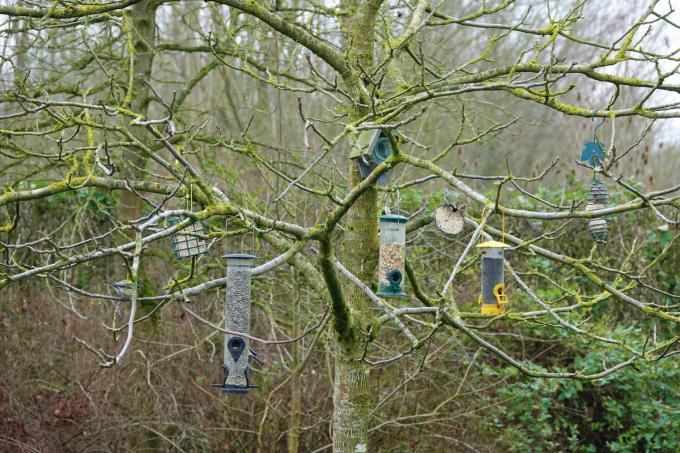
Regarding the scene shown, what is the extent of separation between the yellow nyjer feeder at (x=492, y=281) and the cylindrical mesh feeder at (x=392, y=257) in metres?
0.46

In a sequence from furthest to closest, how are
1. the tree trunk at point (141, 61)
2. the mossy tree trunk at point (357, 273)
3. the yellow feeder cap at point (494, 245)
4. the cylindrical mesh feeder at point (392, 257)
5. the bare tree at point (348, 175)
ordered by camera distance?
the tree trunk at point (141, 61) → the mossy tree trunk at point (357, 273) → the cylindrical mesh feeder at point (392, 257) → the yellow feeder cap at point (494, 245) → the bare tree at point (348, 175)

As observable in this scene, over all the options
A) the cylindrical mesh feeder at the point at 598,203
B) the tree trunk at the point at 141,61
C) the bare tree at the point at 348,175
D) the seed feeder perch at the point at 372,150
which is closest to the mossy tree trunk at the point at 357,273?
the bare tree at the point at 348,175

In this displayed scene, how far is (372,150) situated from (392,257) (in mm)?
603

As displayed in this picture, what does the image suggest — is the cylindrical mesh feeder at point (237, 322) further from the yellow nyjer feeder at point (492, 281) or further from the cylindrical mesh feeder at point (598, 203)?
the cylindrical mesh feeder at point (598, 203)

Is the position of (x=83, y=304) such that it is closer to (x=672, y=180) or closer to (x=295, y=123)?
(x=295, y=123)

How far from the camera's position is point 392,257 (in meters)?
4.78

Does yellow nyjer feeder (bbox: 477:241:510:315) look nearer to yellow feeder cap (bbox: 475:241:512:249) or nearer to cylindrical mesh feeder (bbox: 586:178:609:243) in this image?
yellow feeder cap (bbox: 475:241:512:249)

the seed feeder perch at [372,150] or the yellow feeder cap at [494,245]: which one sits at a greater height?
the seed feeder perch at [372,150]

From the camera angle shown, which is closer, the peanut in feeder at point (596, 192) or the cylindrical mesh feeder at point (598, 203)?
the peanut in feeder at point (596, 192)

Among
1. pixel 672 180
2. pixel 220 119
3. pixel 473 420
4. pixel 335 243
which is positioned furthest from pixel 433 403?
pixel 672 180

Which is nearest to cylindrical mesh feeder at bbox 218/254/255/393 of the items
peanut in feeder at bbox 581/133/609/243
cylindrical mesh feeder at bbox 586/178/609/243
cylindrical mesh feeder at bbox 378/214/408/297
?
cylindrical mesh feeder at bbox 378/214/408/297

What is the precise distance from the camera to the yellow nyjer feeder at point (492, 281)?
462 cm

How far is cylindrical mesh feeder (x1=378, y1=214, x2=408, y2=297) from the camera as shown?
4.75 meters

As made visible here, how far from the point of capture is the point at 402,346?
25.9 ft
